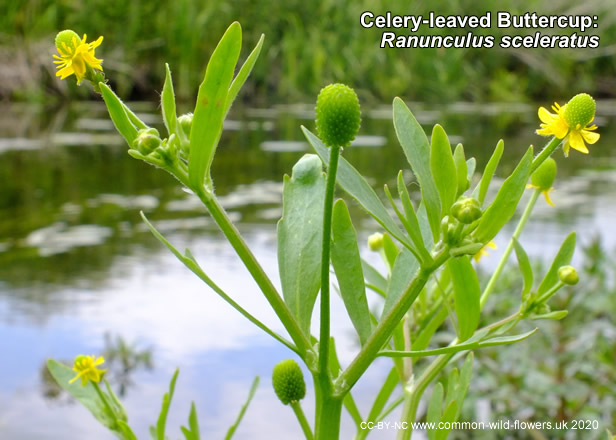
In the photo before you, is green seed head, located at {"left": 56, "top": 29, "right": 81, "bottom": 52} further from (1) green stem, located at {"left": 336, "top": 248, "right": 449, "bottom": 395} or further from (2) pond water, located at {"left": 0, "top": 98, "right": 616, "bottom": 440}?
(2) pond water, located at {"left": 0, "top": 98, "right": 616, "bottom": 440}

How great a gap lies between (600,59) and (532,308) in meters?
8.22

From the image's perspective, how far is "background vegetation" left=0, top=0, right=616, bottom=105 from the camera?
5809 mm

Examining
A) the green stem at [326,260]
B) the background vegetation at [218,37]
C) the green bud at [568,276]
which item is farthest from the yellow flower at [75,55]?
the background vegetation at [218,37]

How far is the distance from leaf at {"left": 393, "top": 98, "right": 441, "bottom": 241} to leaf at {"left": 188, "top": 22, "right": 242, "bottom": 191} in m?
0.07

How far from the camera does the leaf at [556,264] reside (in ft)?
1.15

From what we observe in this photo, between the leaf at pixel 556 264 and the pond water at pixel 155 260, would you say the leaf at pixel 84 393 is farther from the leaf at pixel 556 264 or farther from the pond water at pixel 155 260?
the pond water at pixel 155 260

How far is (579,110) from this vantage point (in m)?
0.30

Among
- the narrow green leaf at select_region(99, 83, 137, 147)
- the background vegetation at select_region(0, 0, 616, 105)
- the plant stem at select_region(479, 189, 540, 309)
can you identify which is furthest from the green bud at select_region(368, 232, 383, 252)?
the background vegetation at select_region(0, 0, 616, 105)

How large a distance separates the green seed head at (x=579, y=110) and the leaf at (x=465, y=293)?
0.22 ft

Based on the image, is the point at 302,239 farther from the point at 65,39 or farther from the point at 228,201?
the point at 228,201

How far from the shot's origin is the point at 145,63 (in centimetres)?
640

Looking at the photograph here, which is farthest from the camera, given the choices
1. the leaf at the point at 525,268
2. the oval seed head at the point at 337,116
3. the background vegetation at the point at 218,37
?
the background vegetation at the point at 218,37

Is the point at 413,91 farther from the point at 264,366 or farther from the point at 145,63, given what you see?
the point at 264,366

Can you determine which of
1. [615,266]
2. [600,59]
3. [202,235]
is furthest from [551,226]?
[600,59]
